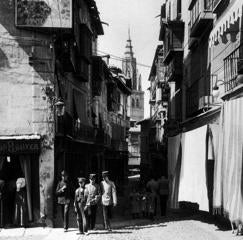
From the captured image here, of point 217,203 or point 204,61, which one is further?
point 204,61

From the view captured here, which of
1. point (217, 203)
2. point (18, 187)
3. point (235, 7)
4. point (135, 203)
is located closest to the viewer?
point (235, 7)

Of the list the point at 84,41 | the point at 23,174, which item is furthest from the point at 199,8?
the point at 23,174

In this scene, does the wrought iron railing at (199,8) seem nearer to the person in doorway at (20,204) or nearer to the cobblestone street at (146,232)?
the cobblestone street at (146,232)

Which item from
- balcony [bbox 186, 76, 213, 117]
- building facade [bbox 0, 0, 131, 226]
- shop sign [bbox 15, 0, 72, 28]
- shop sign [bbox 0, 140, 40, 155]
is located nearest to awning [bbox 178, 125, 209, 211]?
balcony [bbox 186, 76, 213, 117]

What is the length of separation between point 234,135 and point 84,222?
208 inches

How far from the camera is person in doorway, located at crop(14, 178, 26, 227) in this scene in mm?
16719

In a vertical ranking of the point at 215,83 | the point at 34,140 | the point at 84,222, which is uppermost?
the point at 215,83

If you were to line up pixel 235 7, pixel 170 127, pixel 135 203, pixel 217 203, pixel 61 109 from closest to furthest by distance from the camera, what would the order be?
1. pixel 235 7
2. pixel 217 203
3. pixel 61 109
4. pixel 135 203
5. pixel 170 127

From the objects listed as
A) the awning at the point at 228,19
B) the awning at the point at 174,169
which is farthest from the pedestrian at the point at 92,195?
the awning at the point at 228,19

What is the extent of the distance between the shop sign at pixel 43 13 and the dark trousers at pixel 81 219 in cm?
562

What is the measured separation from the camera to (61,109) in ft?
58.7

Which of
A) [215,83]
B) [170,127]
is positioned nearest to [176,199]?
[215,83]

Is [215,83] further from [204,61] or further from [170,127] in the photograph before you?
[170,127]

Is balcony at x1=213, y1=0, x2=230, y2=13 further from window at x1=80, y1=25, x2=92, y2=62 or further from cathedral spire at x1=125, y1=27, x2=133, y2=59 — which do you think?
cathedral spire at x1=125, y1=27, x2=133, y2=59
